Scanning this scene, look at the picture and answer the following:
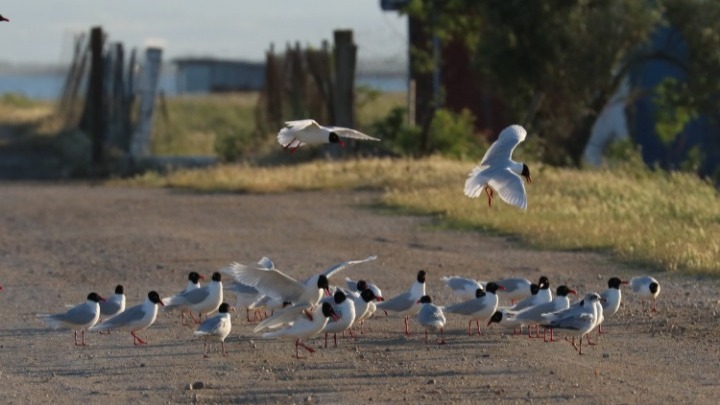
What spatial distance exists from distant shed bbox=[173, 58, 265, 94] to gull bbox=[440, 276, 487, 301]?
6971 centimetres

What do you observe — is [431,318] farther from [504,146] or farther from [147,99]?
[147,99]

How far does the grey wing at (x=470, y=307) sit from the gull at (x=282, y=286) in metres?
0.98

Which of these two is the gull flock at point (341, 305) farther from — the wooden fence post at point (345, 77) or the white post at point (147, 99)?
the white post at point (147, 99)

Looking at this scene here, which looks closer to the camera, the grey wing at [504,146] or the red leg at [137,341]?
the red leg at [137,341]

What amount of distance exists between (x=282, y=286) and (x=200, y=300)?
1.08 metres

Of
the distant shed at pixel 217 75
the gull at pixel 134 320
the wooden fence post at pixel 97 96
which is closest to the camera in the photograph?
the gull at pixel 134 320

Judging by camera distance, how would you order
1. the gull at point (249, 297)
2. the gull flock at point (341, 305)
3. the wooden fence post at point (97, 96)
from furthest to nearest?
the wooden fence post at point (97, 96)
the gull at point (249, 297)
the gull flock at point (341, 305)

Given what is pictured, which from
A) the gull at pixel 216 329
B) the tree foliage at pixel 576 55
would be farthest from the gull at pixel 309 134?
the tree foliage at pixel 576 55

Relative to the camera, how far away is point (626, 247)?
51.7 feet

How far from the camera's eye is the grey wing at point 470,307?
11.3 metres

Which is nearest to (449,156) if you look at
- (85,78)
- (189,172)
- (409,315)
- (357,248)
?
(189,172)

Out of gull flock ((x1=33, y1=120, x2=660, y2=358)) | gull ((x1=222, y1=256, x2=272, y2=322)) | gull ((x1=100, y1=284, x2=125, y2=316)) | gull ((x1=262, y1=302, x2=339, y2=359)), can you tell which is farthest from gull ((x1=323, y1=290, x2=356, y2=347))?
gull ((x1=100, y1=284, x2=125, y2=316))

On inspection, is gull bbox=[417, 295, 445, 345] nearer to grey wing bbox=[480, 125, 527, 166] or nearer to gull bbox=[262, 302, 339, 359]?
gull bbox=[262, 302, 339, 359]

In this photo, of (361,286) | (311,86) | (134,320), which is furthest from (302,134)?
(311,86)
